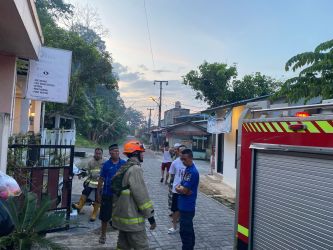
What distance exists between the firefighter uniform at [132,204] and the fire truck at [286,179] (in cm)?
125

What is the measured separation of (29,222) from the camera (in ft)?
15.7

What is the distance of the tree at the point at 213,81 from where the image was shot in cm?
2508

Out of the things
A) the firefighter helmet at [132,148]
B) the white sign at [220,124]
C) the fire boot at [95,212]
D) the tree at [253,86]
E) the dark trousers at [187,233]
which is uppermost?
the tree at [253,86]

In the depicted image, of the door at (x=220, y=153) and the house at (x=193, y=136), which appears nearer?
the door at (x=220, y=153)

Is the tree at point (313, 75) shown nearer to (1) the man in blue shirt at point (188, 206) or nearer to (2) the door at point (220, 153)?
(1) the man in blue shirt at point (188, 206)

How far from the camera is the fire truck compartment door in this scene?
9.68 feet

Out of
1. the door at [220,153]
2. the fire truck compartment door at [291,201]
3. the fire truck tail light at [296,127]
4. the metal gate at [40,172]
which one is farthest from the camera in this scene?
the door at [220,153]

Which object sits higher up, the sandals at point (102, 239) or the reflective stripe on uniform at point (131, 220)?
the reflective stripe on uniform at point (131, 220)

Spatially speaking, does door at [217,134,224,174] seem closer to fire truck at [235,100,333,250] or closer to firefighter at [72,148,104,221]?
firefighter at [72,148,104,221]

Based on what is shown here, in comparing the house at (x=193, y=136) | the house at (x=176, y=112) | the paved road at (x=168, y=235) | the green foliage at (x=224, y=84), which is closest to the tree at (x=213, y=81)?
the green foliage at (x=224, y=84)

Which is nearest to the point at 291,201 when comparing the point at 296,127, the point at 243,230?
the point at 296,127

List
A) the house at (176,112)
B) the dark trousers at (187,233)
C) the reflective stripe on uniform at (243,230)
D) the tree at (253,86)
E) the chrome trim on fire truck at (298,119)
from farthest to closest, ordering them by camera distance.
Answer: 1. the house at (176,112)
2. the tree at (253,86)
3. the dark trousers at (187,233)
4. the reflective stripe on uniform at (243,230)
5. the chrome trim on fire truck at (298,119)

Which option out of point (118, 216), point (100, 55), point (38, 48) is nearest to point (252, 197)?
point (118, 216)

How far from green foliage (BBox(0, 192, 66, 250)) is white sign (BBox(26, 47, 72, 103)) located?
2.71m
